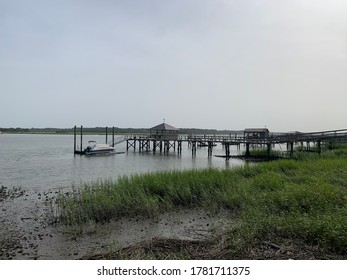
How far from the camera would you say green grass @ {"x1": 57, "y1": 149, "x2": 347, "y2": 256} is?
250 inches

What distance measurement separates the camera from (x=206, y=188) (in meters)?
12.2

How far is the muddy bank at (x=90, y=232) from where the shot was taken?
706 cm

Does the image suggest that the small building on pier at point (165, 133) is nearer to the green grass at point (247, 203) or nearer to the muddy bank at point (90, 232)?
the green grass at point (247, 203)

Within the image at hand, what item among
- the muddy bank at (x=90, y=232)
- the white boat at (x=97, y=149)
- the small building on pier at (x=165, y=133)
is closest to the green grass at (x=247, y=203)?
the muddy bank at (x=90, y=232)

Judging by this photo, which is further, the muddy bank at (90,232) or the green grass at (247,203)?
the muddy bank at (90,232)

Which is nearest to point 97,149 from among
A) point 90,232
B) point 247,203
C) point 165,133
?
point 165,133

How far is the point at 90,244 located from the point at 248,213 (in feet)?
14.6

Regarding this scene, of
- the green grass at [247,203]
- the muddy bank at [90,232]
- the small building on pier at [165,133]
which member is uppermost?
the small building on pier at [165,133]

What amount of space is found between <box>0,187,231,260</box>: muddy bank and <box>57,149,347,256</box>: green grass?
545 mm

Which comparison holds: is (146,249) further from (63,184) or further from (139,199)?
(63,184)

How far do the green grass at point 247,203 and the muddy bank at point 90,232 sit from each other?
0.54 m

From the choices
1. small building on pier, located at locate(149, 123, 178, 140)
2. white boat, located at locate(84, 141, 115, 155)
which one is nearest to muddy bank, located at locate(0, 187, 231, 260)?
white boat, located at locate(84, 141, 115, 155)

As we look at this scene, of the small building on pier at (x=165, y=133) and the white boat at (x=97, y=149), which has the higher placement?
the small building on pier at (x=165, y=133)

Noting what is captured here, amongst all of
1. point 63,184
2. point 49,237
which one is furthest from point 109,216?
point 63,184
